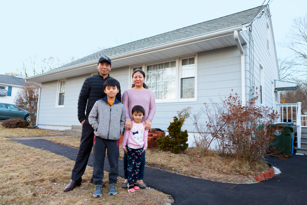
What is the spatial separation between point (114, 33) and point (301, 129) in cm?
2139

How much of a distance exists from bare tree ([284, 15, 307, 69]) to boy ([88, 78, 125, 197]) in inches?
852

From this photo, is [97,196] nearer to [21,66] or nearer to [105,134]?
[105,134]

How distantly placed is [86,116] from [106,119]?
378 millimetres

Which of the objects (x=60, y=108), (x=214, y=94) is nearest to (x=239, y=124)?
(x=214, y=94)

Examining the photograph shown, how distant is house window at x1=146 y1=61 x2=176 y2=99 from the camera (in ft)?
20.7

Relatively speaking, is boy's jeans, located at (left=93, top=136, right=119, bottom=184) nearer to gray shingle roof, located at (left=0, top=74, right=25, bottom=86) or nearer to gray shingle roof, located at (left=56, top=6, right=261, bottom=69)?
gray shingle roof, located at (left=56, top=6, right=261, bottom=69)

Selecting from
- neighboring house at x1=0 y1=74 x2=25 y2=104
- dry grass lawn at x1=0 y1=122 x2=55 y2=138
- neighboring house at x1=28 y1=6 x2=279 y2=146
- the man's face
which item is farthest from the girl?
neighboring house at x1=0 y1=74 x2=25 y2=104

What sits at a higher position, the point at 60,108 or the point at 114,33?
the point at 114,33

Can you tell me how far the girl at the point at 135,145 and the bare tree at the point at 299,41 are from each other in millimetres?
21367

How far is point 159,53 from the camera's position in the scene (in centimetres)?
592

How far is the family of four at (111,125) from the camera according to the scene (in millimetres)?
2260

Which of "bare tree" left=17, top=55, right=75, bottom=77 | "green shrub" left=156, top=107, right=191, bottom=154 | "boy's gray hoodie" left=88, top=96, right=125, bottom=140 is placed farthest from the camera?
"bare tree" left=17, top=55, right=75, bottom=77

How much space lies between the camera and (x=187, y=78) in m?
6.00

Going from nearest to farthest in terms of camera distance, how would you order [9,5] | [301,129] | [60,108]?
[301,129], [9,5], [60,108]
